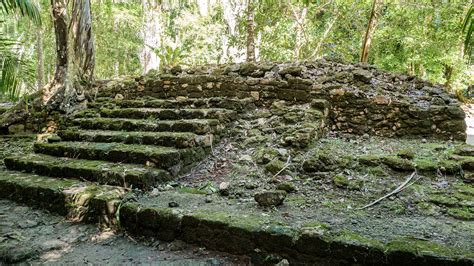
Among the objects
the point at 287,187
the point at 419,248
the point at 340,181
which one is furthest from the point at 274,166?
the point at 419,248

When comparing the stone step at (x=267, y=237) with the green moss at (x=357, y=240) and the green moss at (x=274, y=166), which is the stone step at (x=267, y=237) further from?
the green moss at (x=274, y=166)

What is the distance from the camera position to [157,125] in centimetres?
399

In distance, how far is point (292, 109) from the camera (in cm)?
425

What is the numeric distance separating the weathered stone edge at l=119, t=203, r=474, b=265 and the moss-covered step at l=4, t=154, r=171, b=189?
1.37 ft

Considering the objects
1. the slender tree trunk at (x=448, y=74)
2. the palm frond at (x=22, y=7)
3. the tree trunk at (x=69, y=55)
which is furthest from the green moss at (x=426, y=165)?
the slender tree trunk at (x=448, y=74)

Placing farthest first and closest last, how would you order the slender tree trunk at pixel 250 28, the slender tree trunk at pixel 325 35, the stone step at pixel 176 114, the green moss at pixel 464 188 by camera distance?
the slender tree trunk at pixel 325 35, the slender tree trunk at pixel 250 28, the stone step at pixel 176 114, the green moss at pixel 464 188

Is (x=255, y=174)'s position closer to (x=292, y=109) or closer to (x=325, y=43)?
A: (x=292, y=109)

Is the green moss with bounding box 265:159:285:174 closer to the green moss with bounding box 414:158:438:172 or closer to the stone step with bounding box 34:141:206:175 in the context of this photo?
the stone step with bounding box 34:141:206:175

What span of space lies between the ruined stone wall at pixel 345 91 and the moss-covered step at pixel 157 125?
3.78 ft

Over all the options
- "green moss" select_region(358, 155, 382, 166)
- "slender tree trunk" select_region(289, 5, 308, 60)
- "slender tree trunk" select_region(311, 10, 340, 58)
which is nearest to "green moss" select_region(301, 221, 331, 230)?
"green moss" select_region(358, 155, 382, 166)

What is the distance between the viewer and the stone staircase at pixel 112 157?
2.86 metres

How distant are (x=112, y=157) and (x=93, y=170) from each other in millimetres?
310

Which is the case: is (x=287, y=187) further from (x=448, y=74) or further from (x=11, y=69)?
(x=448, y=74)

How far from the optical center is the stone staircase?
2857 millimetres
